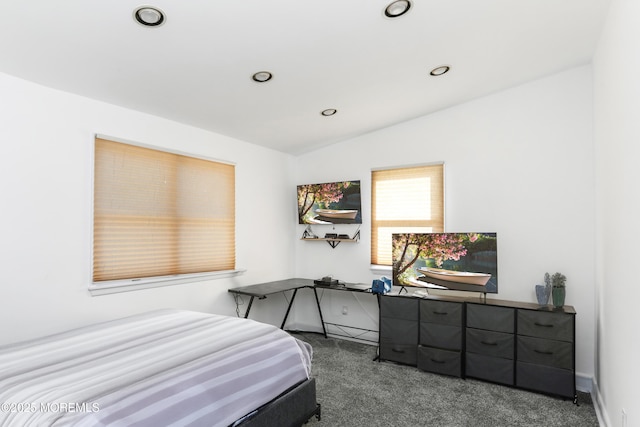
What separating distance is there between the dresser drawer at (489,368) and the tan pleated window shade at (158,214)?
8.42 feet

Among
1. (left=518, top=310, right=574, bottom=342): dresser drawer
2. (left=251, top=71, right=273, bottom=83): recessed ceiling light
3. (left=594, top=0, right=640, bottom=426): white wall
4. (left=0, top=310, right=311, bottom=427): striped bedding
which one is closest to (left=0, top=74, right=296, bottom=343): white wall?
(left=0, top=310, right=311, bottom=427): striped bedding

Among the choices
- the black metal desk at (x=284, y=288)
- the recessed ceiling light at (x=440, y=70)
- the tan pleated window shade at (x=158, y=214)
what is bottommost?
the black metal desk at (x=284, y=288)

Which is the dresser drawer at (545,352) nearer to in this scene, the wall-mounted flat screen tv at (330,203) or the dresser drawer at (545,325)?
the dresser drawer at (545,325)

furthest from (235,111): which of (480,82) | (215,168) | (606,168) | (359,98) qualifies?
(606,168)

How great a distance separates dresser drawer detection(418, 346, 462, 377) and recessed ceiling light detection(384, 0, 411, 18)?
2782 mm

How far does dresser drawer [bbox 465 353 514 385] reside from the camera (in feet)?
10.1

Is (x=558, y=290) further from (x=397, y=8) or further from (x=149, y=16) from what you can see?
(x=149, y=16)

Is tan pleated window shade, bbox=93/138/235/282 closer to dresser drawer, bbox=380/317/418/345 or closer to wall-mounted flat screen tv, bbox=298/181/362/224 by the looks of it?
wall-mounted flat screen tv, bbox=298/181/362/224

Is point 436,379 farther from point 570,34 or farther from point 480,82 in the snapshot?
point 570,34

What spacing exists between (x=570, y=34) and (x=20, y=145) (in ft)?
12.9

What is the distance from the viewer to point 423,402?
2844mm

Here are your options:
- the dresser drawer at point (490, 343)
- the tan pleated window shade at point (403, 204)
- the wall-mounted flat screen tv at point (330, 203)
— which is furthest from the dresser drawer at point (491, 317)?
the wall-mounted flat screen tv at point (330, 203)

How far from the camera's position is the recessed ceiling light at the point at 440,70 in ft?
9.68

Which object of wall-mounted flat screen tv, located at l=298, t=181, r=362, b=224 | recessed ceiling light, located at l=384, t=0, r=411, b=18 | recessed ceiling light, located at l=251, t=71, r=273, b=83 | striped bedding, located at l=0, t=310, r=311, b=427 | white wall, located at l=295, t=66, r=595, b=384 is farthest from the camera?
wall-mounted flat screen tv, located at l=298, t=181, r=362, b=224
